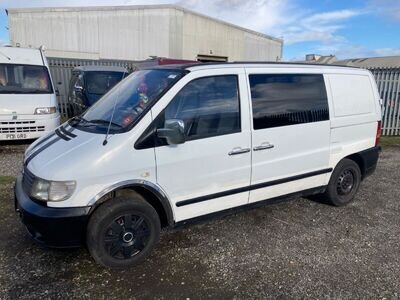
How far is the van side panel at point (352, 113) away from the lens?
426 cm

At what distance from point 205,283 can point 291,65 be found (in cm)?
274

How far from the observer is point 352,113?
4.44 metres

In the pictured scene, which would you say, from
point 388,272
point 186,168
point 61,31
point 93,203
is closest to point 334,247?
point 388,272

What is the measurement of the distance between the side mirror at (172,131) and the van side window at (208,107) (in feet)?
0.34

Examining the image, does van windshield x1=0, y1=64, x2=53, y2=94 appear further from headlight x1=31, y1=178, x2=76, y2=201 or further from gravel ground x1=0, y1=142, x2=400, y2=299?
headlight x1=31, y1=178, x2=76, y2=201

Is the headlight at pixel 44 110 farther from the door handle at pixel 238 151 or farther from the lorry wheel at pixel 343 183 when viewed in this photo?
the lorry wheel at pixel 343 183

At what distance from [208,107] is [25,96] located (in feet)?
19.2

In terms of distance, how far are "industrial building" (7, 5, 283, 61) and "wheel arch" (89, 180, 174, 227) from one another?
24782 millimetres

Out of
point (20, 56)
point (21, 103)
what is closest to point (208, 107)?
point (21, 103)

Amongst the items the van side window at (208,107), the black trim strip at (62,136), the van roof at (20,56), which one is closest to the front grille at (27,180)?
the black trim strip at (62,136)

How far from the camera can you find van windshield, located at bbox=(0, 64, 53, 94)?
7.53m

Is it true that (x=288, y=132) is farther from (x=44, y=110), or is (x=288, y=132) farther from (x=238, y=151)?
(x=44, y=110)

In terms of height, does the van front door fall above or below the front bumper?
above

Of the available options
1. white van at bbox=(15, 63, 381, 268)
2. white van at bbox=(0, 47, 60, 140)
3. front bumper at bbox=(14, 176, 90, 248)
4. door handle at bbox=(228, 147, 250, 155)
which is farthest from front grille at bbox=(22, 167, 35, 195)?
white van at bbox=(0, 47, 60, 140)
